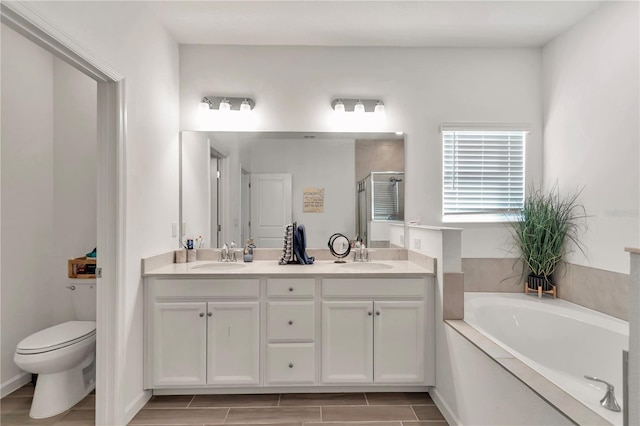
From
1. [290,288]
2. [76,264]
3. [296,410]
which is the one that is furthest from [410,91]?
[76,264]

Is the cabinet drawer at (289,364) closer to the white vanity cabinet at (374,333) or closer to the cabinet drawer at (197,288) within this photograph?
the white vanity cabinet at (374,333)

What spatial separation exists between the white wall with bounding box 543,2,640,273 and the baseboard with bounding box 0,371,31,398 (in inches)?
159

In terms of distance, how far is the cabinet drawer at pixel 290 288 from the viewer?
2188 millimetres

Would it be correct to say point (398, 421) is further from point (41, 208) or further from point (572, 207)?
point (41, 208)

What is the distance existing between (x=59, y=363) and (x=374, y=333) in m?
1.92

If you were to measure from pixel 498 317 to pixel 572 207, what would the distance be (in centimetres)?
98

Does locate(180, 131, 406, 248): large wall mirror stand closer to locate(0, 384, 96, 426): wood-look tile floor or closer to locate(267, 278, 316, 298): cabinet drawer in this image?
locate(267, 278, 316, 298): cabinet drawer

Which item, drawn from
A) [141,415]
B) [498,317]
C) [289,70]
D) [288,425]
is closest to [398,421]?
[288,425]

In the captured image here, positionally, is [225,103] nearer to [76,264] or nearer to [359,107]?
[359,107]

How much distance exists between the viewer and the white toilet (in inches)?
75.3

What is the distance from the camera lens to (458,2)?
220 cm

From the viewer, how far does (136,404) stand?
6.71 feet

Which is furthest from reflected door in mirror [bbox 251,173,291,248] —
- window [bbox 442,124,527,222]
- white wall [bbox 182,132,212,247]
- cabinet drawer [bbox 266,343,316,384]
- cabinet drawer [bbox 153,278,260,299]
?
window [bbox 442,124,527,222]

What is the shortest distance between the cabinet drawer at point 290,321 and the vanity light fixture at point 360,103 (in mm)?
1599
